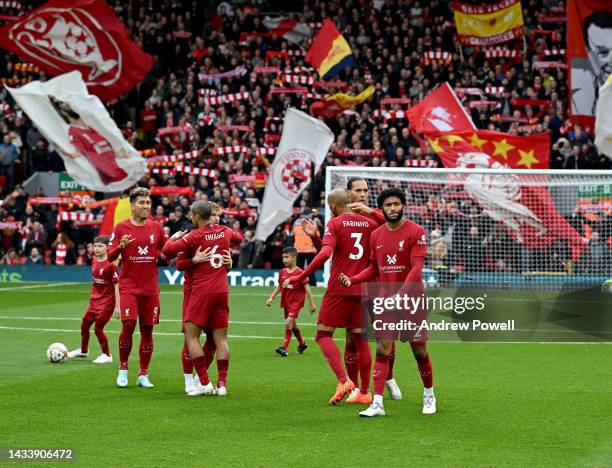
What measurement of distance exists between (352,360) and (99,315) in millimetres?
4999

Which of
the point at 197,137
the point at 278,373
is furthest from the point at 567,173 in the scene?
the point at 197,137

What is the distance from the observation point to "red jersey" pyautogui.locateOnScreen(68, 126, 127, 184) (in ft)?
100

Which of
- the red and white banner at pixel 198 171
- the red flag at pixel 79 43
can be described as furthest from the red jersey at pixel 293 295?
the red flag at pixel 79 43

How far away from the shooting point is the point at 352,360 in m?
11.8

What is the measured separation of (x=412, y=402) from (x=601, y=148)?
662 inches

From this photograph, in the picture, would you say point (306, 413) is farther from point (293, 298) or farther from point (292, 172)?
point (292, 172)

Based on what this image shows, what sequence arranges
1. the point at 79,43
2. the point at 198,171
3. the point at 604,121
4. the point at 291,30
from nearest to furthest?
the point at 604,121, the point at 198,171, the point at 79,43, the point at 291,30

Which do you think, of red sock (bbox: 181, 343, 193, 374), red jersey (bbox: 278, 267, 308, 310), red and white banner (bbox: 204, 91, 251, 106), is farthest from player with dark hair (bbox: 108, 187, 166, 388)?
red and white banner (bbox: 204, 91, 251, 106)

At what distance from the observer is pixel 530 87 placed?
3341 centimetres

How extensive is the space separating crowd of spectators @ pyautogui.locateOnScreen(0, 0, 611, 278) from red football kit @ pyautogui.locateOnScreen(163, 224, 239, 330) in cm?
1564

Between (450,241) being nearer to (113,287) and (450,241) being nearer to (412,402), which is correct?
(113,287)

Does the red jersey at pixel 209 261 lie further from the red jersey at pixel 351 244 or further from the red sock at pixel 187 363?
the red jersey at pixel 351 244

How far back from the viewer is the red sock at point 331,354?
1169cm

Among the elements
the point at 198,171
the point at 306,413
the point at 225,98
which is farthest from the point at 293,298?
the point at 225,98
